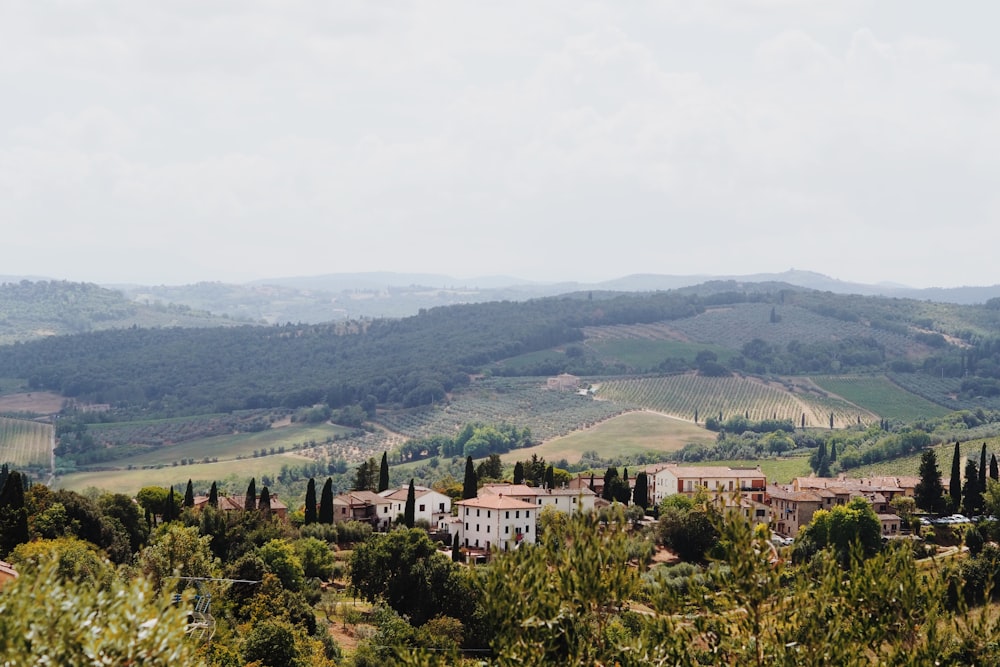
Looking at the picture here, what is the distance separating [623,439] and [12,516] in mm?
119463

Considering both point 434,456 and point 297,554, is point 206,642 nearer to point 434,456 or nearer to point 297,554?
point 297,554

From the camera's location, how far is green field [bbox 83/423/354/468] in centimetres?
16975

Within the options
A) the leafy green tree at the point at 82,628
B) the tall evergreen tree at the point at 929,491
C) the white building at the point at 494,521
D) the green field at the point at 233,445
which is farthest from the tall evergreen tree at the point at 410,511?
the green field at the point at 233,445

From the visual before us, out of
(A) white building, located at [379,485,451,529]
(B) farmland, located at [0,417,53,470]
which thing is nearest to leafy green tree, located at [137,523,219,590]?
(A) white building, located at [379,485,451,529]

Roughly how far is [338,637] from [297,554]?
36.8ft

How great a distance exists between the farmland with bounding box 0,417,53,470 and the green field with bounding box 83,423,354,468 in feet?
35.6

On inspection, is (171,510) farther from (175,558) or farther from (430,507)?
(175,558)

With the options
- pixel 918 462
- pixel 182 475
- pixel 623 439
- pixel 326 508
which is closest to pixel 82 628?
pixel 326 508

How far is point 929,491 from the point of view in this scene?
246ft

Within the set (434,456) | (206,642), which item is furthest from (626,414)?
(206,642)

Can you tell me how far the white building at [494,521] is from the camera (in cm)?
6844

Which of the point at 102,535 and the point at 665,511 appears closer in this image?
the point at 102,535

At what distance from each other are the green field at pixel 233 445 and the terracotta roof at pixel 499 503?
102911mm

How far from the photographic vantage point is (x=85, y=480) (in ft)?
479
